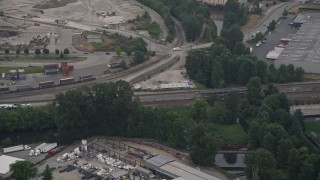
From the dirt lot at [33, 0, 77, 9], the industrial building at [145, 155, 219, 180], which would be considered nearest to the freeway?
the industrial building at [145, 155, 219, 180]

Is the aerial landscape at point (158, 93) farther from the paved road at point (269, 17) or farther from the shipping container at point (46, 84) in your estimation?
the paved road at point (269, 17)

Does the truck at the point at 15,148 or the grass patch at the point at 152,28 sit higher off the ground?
the grass patch at the point at 152,28

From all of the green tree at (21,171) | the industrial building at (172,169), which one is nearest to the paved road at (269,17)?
the industrial building at (172,169)

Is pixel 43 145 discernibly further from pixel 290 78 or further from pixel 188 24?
pixel 188 24

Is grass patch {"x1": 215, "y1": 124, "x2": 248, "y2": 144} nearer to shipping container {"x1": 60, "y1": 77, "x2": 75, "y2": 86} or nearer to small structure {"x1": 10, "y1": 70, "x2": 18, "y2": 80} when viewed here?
shipping container {"x1": 60, "y1": 77, "x2": 75, "y2": 86}

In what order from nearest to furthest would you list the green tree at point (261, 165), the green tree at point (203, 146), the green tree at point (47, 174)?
the green tree at point (47, 174) < the green tree at point (261, 165) < the green tree at point (203, 146)

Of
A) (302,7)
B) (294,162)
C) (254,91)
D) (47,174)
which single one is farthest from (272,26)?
(47,174)

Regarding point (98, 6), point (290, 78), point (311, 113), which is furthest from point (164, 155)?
point (98, 6)

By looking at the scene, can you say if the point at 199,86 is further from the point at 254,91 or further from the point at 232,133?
the point at 232,133
